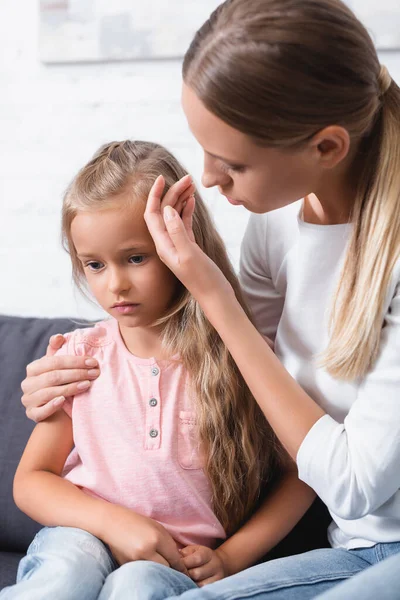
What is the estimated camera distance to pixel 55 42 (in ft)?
6.45

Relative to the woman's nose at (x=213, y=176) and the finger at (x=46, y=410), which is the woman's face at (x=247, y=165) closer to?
the woman's nose at (x=213, y=176)

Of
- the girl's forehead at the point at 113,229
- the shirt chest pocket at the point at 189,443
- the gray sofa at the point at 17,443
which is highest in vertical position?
the girl's forehead at the point at 113,229

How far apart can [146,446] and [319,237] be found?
439mm

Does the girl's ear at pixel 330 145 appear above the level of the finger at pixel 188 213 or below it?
above

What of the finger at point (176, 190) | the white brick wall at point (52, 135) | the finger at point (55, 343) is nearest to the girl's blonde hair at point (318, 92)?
the finger at point (176, 190)

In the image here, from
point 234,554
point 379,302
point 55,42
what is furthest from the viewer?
point 55,42

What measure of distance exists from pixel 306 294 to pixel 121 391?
350 millimetres

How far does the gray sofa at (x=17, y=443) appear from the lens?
1.41m

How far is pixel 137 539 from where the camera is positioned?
1.13 meters

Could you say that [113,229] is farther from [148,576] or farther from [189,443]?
[148,576]

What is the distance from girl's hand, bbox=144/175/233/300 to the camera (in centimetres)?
110

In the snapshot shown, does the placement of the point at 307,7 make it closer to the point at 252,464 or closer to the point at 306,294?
the point at 306,294

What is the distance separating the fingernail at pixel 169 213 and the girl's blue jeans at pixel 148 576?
50cm

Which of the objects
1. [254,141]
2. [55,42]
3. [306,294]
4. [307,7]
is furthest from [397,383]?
[55,42]
